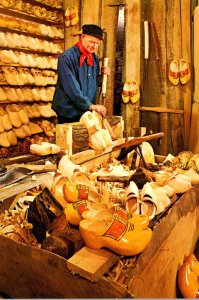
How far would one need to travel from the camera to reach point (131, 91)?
5227 millimetres

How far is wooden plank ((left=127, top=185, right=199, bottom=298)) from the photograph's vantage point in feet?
4.81

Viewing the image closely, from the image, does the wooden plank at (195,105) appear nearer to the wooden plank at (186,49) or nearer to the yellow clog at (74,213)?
the wooden plank at (186,49)

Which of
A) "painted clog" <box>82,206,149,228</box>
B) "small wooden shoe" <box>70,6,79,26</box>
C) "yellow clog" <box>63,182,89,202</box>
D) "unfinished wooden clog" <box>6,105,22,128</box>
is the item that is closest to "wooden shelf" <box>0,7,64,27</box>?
"small wooden shoe" <box>70,6,79,26</box>

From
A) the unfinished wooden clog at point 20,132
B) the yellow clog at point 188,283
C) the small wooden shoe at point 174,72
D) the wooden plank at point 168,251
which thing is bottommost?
the yellow clog at point 188,283

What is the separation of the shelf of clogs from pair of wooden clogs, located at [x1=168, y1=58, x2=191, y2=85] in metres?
2.17

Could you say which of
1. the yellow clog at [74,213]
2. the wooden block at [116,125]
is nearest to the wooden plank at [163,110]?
the wooden block at [116,125]

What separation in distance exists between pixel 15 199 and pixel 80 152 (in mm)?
1093

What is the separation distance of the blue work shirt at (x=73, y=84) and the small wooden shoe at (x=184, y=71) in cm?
141

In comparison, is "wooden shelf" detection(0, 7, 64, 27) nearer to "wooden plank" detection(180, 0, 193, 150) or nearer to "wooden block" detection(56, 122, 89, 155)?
"wooden plank" detection(180, 0, 193, 150)

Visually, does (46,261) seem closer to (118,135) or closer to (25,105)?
(118,135)

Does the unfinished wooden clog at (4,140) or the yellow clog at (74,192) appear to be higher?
the unfinished wooden clog at (4,140)

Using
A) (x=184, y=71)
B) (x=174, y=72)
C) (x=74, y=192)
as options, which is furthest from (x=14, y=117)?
(x=74, y=192)

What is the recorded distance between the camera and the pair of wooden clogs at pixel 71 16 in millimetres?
5625

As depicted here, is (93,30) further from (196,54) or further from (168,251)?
(168,251)
